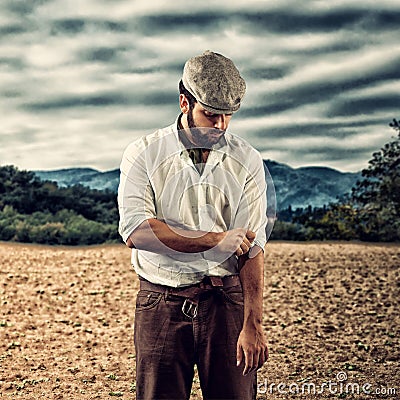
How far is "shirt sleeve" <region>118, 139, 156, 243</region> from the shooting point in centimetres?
233

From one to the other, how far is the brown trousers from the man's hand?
20 millimetres

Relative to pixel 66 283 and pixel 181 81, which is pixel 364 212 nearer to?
pixel 66 283

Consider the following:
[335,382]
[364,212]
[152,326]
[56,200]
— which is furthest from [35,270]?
[152,326]

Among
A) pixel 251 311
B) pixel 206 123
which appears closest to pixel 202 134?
pixel 206 123

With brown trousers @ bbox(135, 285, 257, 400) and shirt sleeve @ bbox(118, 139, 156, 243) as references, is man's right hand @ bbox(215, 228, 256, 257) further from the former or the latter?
shirt sleeve @ bbox(118, 139, 156, 243)

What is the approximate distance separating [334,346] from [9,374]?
126 inches

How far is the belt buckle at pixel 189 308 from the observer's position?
2316mm

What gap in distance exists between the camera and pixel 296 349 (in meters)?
7.05

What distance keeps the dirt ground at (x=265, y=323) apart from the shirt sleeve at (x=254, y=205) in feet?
11.5

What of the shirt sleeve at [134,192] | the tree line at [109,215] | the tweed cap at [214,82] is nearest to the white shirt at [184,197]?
the shirt sleeve at [134,192]

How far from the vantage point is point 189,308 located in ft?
7.61

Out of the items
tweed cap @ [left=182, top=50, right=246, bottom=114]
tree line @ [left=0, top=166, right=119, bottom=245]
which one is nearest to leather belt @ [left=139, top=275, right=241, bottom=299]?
tweed cap @ [left=182, top=50, right=246, bottom=114]

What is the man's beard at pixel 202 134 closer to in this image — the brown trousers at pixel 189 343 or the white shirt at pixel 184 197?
the white shirt at pixel 184 197

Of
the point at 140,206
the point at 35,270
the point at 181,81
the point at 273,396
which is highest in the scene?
the point at 181,81
